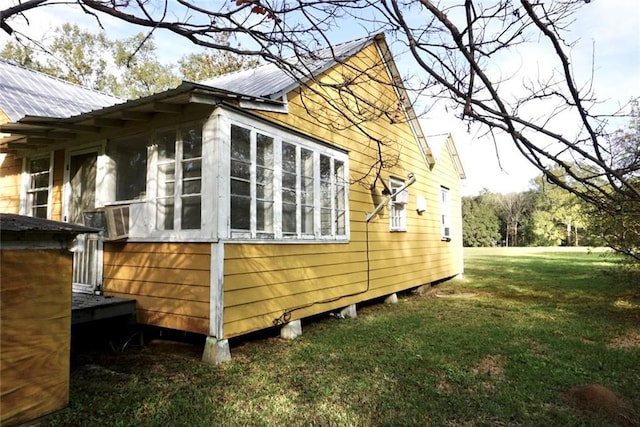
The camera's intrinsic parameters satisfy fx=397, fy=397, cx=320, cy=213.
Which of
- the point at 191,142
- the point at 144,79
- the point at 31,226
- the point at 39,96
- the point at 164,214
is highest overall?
the point at 144,79

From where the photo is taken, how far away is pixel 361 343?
5.14 m

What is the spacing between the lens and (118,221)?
5039 millimetres

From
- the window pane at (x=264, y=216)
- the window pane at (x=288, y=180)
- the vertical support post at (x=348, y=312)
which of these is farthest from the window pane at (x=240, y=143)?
the vertical support post at (x=348, y=312)

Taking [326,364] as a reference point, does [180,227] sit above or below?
above

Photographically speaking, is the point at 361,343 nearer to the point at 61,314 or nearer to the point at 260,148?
the point at 260,148

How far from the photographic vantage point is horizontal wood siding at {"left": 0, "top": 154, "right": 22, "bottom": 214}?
6.48m

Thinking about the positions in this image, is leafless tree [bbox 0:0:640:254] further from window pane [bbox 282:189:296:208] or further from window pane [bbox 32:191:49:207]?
window pane [bbox 32:191:49:207]

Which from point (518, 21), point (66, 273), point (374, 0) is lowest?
point (66, 273)

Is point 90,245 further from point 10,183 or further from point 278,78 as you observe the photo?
point 278,78

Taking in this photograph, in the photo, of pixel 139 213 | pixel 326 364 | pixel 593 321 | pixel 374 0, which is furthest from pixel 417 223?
pixel 374 0

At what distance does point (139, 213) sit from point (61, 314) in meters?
2.41

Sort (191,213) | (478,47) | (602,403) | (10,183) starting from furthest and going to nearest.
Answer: (10,183) < (191,213) < (602,403) < (478,47)

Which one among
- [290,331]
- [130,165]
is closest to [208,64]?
[130,165]

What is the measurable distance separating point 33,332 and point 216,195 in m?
2.15
